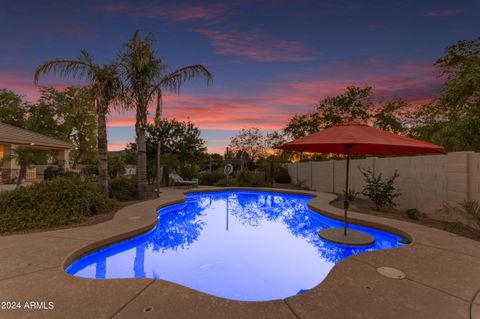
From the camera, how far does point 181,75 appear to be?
1049 cm

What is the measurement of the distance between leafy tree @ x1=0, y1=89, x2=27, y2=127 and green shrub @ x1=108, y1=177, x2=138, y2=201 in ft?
71.2

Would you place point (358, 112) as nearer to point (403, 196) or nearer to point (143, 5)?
point (403, 196)

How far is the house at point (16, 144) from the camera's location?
11.2 meters

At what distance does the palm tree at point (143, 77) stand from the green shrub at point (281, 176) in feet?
36.8

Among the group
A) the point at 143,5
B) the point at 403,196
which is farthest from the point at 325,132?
the point at 143,5

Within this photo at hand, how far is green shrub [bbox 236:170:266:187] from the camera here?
1714 cm

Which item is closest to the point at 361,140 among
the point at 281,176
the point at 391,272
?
the point at 391,272

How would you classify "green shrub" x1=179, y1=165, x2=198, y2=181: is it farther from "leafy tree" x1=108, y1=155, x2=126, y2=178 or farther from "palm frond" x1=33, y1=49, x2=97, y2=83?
"palm frond" x1=33, y1=49, x2=97, y2=83

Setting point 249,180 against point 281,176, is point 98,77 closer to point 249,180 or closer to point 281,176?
point 249,180

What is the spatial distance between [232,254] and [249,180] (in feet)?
39.0

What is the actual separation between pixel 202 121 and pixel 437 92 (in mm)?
14831

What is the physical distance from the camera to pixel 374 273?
3525mm

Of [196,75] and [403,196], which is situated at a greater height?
[196,75]

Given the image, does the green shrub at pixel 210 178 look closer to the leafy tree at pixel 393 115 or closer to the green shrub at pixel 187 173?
the green shrub at pixel 187 173
